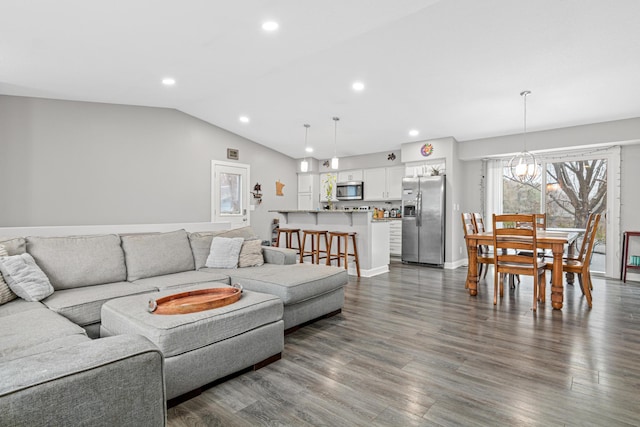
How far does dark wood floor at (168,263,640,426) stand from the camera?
1766 millimetres

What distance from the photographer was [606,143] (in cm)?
510

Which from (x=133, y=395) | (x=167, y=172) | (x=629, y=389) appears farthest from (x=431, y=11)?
(x=167, y=172)

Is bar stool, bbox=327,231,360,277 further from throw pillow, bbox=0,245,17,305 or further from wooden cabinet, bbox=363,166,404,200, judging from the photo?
throw pillow, bbox=0,245,17,305

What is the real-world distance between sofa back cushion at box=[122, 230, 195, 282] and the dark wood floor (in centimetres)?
140

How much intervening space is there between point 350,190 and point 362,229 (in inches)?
106

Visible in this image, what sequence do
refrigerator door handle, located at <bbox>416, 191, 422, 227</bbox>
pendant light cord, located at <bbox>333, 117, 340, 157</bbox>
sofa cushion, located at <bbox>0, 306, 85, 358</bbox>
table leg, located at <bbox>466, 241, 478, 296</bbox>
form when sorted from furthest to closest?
1. refrigerator door handle, located at <bbox>416, 191, 422, 227</bbox>
2. pendant light cord, located at <bbox>333, 117, 340, 157</bbox>
3. table leg, located at <bbox>466, 241, 478, 296</bbox>
4. sofa cushion, located at <bbox>0, 306, 85, 358</bbox>

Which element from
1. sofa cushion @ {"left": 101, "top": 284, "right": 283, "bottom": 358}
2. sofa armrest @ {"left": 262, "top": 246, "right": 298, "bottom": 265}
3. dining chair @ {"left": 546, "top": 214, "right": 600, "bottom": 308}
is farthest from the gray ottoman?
dining chair @ {"left": 546, "top": 214, "right": 600, "bottom": 308}

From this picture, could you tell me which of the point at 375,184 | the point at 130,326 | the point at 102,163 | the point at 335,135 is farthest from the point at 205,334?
the point at 375,184

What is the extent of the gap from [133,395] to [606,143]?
21.5 feet

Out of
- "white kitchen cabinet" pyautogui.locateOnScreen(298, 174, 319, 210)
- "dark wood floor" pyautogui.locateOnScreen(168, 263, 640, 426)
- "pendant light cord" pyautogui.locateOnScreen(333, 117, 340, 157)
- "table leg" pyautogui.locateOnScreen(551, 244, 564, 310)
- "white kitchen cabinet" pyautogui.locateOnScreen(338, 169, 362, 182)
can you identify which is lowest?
"dark wood floor" pyautogui.locateOnScreen(168, 263, 640, 426)

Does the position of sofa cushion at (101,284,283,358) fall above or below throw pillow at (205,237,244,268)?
below

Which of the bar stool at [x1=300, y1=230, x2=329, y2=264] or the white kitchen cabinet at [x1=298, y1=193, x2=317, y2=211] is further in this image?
the white kitchen cabinet at [x1=298, y1=193, x2=317, y2=211]

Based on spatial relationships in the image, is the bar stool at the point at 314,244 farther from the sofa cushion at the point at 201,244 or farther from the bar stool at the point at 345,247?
the sofa cushion at the point at 201,244

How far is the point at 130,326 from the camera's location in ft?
6.44
